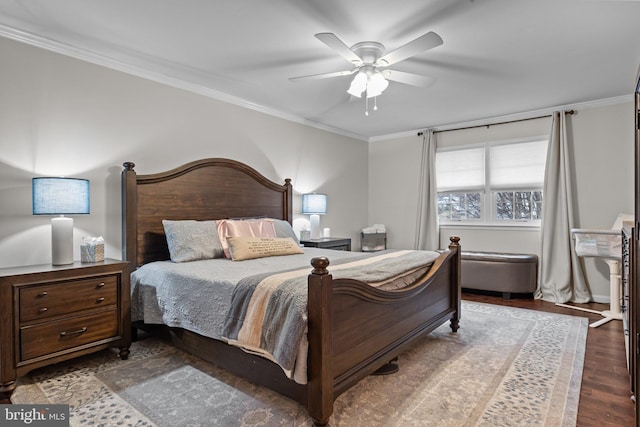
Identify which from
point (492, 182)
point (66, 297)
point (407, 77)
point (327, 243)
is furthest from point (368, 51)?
point (492, 182)

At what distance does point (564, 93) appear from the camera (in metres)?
3.95

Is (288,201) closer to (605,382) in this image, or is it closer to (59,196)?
(59,196)

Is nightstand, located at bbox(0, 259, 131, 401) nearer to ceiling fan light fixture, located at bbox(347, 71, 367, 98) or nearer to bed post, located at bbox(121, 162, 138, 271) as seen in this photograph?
bed post, located at bbox(121, 162, 138, 271)

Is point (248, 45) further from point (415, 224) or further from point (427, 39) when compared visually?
point (415, 224)

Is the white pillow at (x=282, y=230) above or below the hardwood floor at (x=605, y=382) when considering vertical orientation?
above

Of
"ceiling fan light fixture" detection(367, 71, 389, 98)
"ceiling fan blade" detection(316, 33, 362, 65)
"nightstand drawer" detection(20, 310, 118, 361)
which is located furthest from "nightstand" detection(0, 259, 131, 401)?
"ceiling fan light fixture" detection(367, 71, 389, 98)

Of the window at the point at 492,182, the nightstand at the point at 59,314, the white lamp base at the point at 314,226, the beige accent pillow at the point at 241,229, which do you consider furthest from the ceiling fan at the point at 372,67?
the window at the point at 492,182

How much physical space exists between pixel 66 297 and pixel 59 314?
0.11 metres

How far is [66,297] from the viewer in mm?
2332

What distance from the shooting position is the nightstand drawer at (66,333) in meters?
2.17

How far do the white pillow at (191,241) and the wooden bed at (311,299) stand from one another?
0.28m

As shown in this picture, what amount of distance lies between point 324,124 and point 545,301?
376 cm

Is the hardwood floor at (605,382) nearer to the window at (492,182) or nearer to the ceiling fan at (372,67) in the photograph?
the window at (492,182)

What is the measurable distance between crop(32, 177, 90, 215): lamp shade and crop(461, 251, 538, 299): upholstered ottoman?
4.39 m
